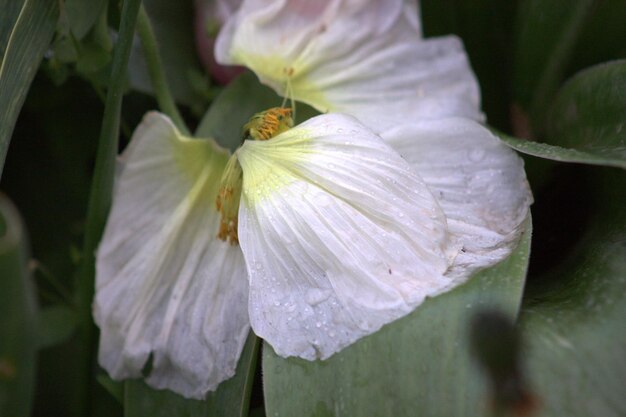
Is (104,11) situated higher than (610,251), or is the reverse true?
(104,11)

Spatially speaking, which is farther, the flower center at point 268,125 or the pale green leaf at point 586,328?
the flower center at point 268,125

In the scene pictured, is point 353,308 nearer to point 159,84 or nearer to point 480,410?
point 480,410

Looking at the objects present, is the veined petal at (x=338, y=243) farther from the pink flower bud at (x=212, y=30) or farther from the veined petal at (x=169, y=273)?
the pink flower bud at (x=212, y=30)

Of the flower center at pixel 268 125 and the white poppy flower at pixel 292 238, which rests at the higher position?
the flower center at pixel 268 125

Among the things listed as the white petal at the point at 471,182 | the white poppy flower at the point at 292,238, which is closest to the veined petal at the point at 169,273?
the white poppy flower at the point at 292,238

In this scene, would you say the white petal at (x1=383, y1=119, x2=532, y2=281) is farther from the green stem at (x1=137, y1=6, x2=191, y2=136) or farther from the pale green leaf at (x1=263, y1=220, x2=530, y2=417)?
the green stem at (x1=137, y1=6, x2=191, y2=136)

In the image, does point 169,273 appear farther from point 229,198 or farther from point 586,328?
point 586,328

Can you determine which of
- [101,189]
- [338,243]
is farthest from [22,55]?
[338,243]

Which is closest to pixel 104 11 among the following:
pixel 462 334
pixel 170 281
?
pixel 170 281
